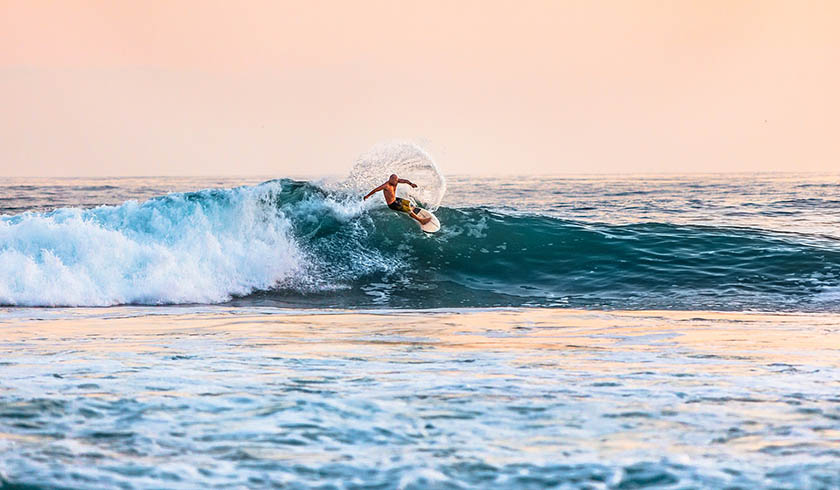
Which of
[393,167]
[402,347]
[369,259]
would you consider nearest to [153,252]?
[369,259]

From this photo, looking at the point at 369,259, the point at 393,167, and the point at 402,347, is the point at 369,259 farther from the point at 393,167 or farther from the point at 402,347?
the point at 402,347

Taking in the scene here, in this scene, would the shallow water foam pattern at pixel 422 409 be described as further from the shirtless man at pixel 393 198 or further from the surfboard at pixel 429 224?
the surfboard at pixel 429 224

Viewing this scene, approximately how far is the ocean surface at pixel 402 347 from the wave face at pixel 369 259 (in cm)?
7

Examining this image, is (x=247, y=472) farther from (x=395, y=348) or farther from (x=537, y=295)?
(x=537, y=295)

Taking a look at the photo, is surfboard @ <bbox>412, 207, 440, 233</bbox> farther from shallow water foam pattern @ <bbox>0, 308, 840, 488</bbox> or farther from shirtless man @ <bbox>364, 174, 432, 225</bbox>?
shallow water foam pattern @ <bbox>0, 308, 840, 488</bbox>

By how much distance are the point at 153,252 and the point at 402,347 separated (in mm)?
8259

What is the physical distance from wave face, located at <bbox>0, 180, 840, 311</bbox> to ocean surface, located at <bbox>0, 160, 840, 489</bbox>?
2.8 inches

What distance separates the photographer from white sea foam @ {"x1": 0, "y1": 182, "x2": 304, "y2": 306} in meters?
13.9

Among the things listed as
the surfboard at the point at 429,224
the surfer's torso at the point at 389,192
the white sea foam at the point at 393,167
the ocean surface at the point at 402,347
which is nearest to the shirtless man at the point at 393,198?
the surfer's torso at the point at 389,192

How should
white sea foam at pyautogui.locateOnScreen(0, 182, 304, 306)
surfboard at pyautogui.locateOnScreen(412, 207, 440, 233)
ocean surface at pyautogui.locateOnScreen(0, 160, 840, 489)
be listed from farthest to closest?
surfboard at pyautogui.locateOnScreen(412, 207, 440, 233)
white sea foam at pyautogui.locateOnScreen(0, 182, 304, 306)
ocean surface at pyautogui.locateOnScreen(0, 160, 840, 489)

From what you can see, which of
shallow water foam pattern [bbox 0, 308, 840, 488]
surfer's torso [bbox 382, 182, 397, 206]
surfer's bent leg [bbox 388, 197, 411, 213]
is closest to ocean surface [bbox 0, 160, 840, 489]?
shallow water foam pattern [bbox 0, 308, 840, 488]

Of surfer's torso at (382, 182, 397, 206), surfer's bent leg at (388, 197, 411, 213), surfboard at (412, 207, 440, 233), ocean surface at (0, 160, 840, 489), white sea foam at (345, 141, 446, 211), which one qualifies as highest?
white sea foam at (345, 141, 446, 211)

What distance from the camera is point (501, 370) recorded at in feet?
24.7

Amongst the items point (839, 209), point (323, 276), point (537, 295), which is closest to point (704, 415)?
point (537, 295)
